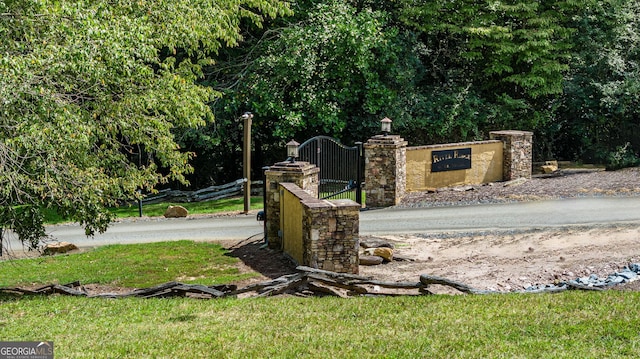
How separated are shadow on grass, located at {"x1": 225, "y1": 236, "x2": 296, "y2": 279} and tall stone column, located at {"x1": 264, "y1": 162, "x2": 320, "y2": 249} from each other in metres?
0.34

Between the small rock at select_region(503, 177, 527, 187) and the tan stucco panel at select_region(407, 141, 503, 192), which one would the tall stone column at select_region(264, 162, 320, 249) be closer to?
the tan stucco panel at select_region(407, 141, 503, 192)

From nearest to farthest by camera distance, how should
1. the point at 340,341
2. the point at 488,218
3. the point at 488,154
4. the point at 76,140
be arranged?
the point at 340,341 < the point at 76,140 < the point at 488,218 < the point at 488,154

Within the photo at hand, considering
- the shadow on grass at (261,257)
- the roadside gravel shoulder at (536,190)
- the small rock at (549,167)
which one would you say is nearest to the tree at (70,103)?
the shadow on grass at (261,257)

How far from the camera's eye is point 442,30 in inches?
1218

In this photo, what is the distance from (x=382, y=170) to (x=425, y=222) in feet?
11.3

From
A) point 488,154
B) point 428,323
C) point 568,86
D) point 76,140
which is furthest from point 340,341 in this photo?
point 568,86

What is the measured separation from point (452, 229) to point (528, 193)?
5483mm

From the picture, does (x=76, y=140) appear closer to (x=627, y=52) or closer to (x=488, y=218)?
(x=488, y=218)

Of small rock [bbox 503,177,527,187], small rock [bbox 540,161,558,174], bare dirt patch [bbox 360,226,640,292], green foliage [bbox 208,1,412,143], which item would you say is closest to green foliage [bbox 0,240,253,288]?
bare dirt patch [bbox 360,226,640,292]

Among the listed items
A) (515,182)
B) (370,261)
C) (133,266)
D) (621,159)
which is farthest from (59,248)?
(621,159)

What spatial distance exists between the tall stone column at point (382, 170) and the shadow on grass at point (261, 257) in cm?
515

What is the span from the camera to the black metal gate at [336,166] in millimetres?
22453

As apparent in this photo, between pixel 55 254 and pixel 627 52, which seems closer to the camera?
pixel 55 254

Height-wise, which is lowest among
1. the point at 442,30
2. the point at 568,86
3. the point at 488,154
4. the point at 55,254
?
the point at 55,254
